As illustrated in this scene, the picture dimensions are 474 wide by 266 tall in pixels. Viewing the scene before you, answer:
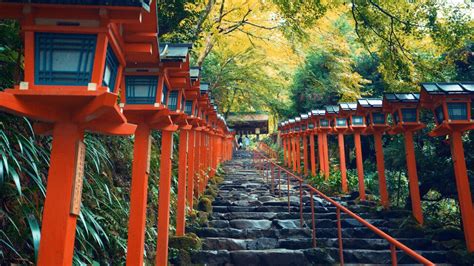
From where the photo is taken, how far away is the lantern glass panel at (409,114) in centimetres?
718

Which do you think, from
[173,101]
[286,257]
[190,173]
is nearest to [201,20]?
[190,173]

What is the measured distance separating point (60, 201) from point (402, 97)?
7396 mm

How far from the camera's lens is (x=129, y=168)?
5.83 meters

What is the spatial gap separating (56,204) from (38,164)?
143cm

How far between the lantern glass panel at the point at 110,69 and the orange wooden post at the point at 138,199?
41.2 inches

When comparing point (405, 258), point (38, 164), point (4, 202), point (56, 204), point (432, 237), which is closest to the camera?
point (56, 204)

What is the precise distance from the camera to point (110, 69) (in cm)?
250

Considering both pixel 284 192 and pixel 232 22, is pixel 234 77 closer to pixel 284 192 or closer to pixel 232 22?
pixel 232 22

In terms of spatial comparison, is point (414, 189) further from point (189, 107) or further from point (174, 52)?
point (174, 52)

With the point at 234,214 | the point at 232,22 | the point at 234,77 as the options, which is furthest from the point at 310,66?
the point at 234,214

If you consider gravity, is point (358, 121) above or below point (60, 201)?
above

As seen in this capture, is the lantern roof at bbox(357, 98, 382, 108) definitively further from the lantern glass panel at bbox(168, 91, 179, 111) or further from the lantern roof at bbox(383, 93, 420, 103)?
the lantern glass panel at bbox(168, 91, 179, 111)

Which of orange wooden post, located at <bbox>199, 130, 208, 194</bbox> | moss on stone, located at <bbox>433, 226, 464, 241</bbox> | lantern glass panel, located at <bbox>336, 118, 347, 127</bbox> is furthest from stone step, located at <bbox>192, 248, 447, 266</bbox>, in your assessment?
lantern glass panel, located at <bbox>336, 118, 347, 127</bbox>

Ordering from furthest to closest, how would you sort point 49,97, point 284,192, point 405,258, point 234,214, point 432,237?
point 284,192, point 234,214, point 432,237, point 405,258, point 49,97
